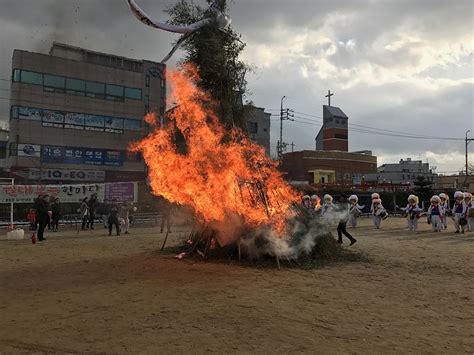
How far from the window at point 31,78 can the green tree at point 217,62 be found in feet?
109

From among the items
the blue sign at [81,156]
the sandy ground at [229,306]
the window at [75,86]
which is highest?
the window at [75,86]

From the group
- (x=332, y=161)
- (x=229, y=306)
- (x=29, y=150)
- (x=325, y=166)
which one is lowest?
(x=229, y=306)

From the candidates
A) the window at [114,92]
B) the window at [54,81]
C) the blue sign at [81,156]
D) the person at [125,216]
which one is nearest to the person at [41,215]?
the person at [125,216]

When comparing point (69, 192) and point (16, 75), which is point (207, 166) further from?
point (16, 75)

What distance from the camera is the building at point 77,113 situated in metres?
38.2

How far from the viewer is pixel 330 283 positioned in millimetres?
8500

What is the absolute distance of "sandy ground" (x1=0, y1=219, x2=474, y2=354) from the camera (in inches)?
196

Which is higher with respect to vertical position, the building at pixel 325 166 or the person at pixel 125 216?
the building at pixel 325 166

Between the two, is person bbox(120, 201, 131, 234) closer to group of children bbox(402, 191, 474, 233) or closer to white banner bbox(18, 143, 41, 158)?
group of children bbox(402, 191, 474, 233)

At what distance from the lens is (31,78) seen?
38.8 meters

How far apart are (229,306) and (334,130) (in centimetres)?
6996

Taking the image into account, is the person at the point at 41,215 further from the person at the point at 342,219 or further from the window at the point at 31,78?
the window at the point at 31,78

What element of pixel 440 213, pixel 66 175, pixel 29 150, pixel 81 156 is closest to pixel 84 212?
pixel 440 213

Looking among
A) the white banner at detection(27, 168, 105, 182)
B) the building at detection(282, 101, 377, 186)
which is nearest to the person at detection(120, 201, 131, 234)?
the white banner at detection(27, 168, 105, 182)
